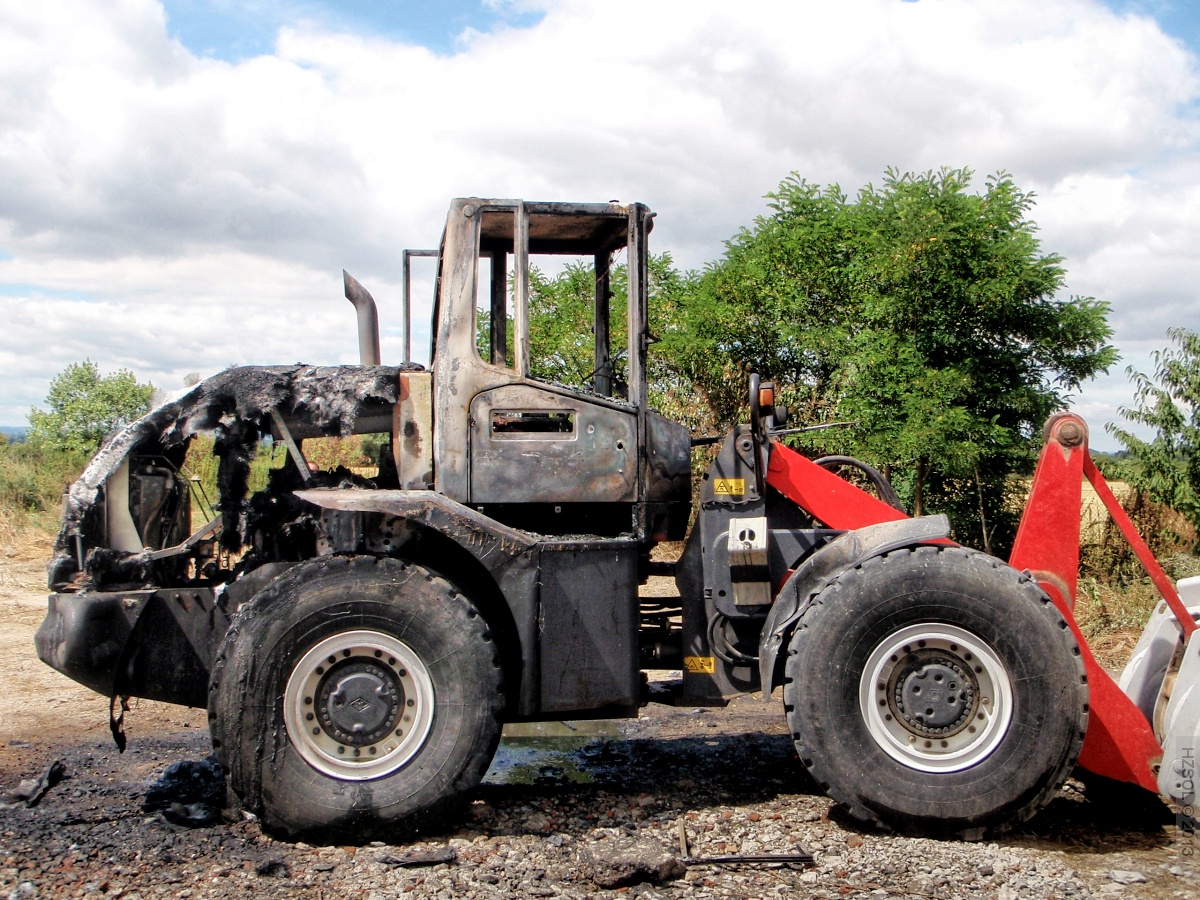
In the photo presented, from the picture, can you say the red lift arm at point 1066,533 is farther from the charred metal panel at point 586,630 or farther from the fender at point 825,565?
the charred metal panel at point 586,630

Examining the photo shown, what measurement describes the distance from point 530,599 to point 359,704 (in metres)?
0.91

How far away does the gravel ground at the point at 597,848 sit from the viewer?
4266 millimetres

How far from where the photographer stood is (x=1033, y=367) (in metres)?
12.3

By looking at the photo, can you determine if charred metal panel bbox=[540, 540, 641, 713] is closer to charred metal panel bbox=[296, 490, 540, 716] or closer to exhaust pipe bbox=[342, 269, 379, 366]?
charred metal panel bbox=[296, 490, 540, 716]

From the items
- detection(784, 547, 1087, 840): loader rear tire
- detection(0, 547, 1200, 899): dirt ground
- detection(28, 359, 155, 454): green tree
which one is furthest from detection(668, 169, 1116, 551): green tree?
detection(28, 359, 155, 454): green tree

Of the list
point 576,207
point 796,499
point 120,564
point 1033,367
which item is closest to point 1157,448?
point 1033,367

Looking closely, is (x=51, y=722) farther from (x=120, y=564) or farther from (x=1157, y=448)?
(x=1157, y=448)

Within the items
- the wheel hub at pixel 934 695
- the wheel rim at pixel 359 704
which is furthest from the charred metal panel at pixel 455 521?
the wheel hub at pixel 934 695

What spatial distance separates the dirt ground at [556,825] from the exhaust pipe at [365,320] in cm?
246

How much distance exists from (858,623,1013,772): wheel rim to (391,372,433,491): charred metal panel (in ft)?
7.67

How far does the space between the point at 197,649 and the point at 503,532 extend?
1.63 metres

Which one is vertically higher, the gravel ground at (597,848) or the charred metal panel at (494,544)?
the charred metal panel at (494,544)

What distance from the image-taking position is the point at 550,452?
522 cm

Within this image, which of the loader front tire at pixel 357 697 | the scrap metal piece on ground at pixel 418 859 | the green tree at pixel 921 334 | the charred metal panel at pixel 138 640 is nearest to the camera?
the scrap metal piece on ground at pixel 418 859
